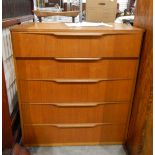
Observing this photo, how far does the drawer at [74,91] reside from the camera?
114 centimetres

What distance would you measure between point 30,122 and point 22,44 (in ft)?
1.79

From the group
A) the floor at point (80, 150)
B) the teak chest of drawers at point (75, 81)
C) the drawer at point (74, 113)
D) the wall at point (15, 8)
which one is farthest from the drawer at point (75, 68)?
the floor at point (80, 150)

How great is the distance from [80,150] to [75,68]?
640 millimetres

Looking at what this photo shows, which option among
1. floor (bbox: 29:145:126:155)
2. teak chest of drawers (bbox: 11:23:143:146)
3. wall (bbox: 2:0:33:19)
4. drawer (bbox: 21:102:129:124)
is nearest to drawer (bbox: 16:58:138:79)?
teak chest of drawers (bbox: 11:23:143:146)

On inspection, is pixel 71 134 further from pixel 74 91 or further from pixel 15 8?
pixel 15 8

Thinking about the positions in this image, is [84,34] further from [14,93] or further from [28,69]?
[14,93]

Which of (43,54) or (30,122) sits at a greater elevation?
(43,54)

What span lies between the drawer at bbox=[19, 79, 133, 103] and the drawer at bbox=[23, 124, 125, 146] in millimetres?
227

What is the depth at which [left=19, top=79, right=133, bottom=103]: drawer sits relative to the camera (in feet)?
3.73

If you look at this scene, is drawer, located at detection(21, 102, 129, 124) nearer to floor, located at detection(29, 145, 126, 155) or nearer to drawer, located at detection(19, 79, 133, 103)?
drawer, located at detection(19, 79, 133, 103)

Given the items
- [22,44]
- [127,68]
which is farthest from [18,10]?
[127,68]

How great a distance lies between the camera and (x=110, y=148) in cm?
138

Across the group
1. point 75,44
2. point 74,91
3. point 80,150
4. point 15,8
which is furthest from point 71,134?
point 15,8

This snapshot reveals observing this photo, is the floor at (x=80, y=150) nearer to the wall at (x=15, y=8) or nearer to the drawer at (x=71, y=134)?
the drawer at (x=71, y=134)
